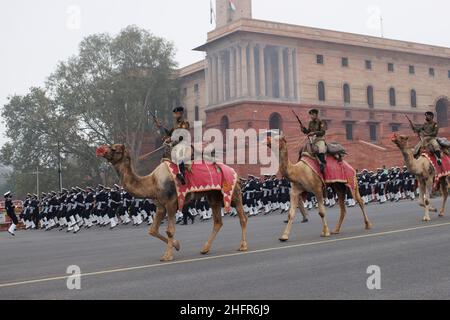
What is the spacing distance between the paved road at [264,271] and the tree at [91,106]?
4392 cm

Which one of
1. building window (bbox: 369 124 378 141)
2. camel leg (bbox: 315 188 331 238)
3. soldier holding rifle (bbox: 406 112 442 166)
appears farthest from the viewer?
building window (bbox: 369 124 378 141)

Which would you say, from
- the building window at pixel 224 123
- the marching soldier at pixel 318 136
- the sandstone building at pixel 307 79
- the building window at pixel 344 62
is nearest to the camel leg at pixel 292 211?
the marching soldier at pixel 318 136

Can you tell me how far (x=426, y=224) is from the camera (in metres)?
13.9

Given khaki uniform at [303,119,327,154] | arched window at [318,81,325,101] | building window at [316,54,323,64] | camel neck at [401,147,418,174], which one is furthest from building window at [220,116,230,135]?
khaki uniform at [303,119,327,154]

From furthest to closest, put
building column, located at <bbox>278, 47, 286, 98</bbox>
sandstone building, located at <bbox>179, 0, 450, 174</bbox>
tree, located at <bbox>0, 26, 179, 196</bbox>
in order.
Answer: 1. building column, located at <bbox>278, 47, 286, 98</bbox>
2. sandstone building, located at <bbox>179, 0, 450, 174</bbox>
3. tree, located at <bbox>0, 26, 179, 196</bbox>

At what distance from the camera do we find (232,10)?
68.9 m

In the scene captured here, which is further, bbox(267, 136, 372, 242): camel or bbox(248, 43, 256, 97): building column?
bbox(248, 43, 256, 97): building column

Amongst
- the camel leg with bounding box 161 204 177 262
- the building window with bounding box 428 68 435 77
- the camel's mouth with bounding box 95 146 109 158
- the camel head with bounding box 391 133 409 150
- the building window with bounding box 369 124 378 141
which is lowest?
the camel leg with bounding box 161 204 177 262

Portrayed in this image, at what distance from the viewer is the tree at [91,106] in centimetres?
5522

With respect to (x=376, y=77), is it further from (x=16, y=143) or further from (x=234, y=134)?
(x=16, y=143)

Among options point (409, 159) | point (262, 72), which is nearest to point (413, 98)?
point (262, 72)

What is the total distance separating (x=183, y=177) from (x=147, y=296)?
3842 mm

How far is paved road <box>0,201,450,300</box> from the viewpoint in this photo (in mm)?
6653

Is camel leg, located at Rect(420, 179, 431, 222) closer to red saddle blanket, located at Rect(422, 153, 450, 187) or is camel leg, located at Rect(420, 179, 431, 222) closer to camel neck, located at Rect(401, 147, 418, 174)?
red saddle blanket, located at Rect(422, 153, 450, 187)
